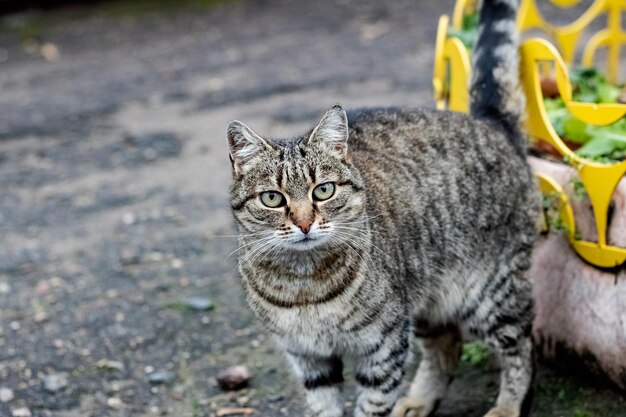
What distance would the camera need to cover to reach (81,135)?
8148 millimetres

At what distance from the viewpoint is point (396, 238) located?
3.43 metres

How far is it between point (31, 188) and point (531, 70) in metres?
4.42

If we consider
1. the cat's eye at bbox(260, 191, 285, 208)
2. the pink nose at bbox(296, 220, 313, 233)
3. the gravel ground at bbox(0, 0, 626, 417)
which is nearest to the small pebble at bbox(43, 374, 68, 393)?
the gravel ground at bbox(0, 0, 626, 417)

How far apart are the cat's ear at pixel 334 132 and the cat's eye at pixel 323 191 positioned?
151 millimetres

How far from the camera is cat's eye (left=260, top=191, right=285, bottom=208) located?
3.12 meters

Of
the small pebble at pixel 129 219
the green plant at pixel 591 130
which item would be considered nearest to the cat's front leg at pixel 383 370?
the green plant at pixel 591 130

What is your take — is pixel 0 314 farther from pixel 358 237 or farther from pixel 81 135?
pixel 81 135

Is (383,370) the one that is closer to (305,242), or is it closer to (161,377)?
(305,242)

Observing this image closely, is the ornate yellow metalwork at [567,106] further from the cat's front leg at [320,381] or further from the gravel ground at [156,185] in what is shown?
the cat's front leg at [320,381]

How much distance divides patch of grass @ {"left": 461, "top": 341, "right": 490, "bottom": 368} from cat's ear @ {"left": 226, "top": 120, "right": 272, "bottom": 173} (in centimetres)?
161

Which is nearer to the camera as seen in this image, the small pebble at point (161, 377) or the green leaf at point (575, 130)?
the green leaf at point (575, 130)

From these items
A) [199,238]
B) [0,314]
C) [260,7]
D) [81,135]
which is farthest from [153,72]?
[0,314]

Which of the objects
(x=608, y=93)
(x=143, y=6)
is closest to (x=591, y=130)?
(x=608, y=93)

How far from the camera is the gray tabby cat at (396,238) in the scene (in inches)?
125
